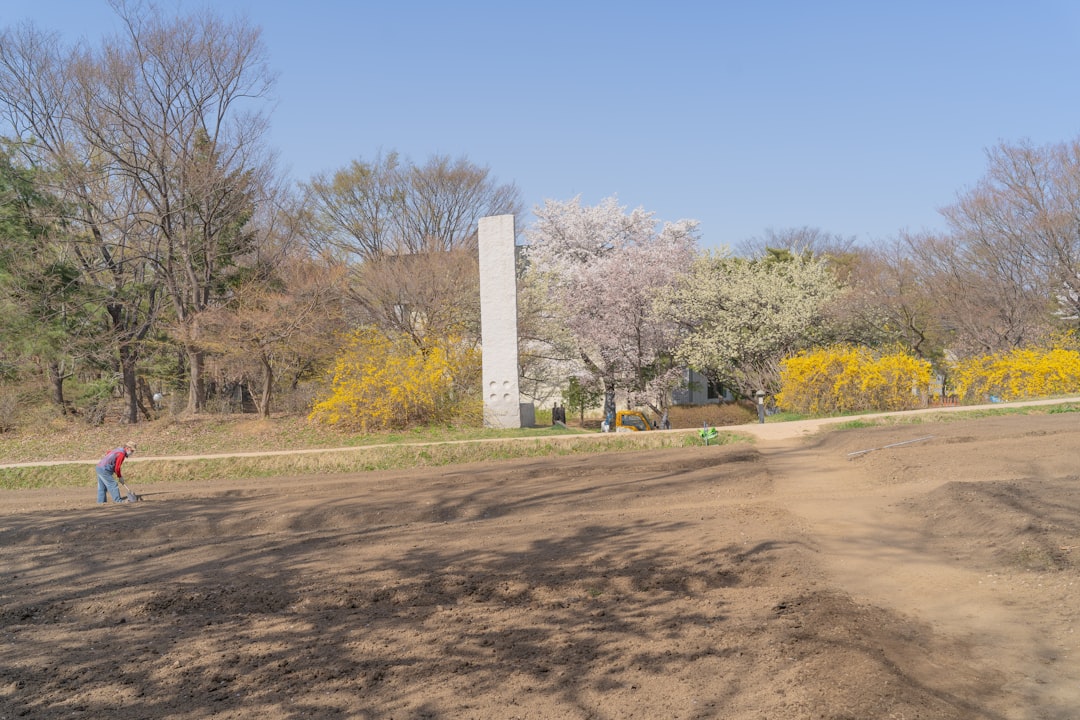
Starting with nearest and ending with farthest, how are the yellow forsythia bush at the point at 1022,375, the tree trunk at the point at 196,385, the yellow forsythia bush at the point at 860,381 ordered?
the yellow forsythia bush at the point at 860,381, the yellow forsythia bush at the point at 1022,375, the tree trunk at the point at 196,385

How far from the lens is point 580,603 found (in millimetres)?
6746

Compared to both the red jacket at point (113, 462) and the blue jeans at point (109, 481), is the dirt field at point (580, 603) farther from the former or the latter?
the red jacket at point (113, 462)

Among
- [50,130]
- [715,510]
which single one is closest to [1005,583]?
[715,510]

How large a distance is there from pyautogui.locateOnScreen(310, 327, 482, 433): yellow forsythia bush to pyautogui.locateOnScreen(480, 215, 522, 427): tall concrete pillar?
0.92 meters

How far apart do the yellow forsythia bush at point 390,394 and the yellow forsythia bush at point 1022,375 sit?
51.3 feet

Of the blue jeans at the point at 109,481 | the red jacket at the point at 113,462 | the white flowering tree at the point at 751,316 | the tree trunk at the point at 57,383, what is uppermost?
the white flowering tree at the point at 751,316

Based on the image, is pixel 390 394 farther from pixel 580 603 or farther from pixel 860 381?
pixel 580 603

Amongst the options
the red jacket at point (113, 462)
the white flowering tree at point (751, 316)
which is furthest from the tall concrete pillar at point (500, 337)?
the white flowering tree at point (751, 316)

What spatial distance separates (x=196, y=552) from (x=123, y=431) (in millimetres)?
16092

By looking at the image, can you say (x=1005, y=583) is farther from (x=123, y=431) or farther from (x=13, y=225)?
(x=13, y=225)

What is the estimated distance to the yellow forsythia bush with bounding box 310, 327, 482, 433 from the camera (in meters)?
22.0

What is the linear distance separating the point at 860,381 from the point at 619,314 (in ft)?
40.0

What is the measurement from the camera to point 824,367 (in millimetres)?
22188

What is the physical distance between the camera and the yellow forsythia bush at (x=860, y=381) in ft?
71.8
